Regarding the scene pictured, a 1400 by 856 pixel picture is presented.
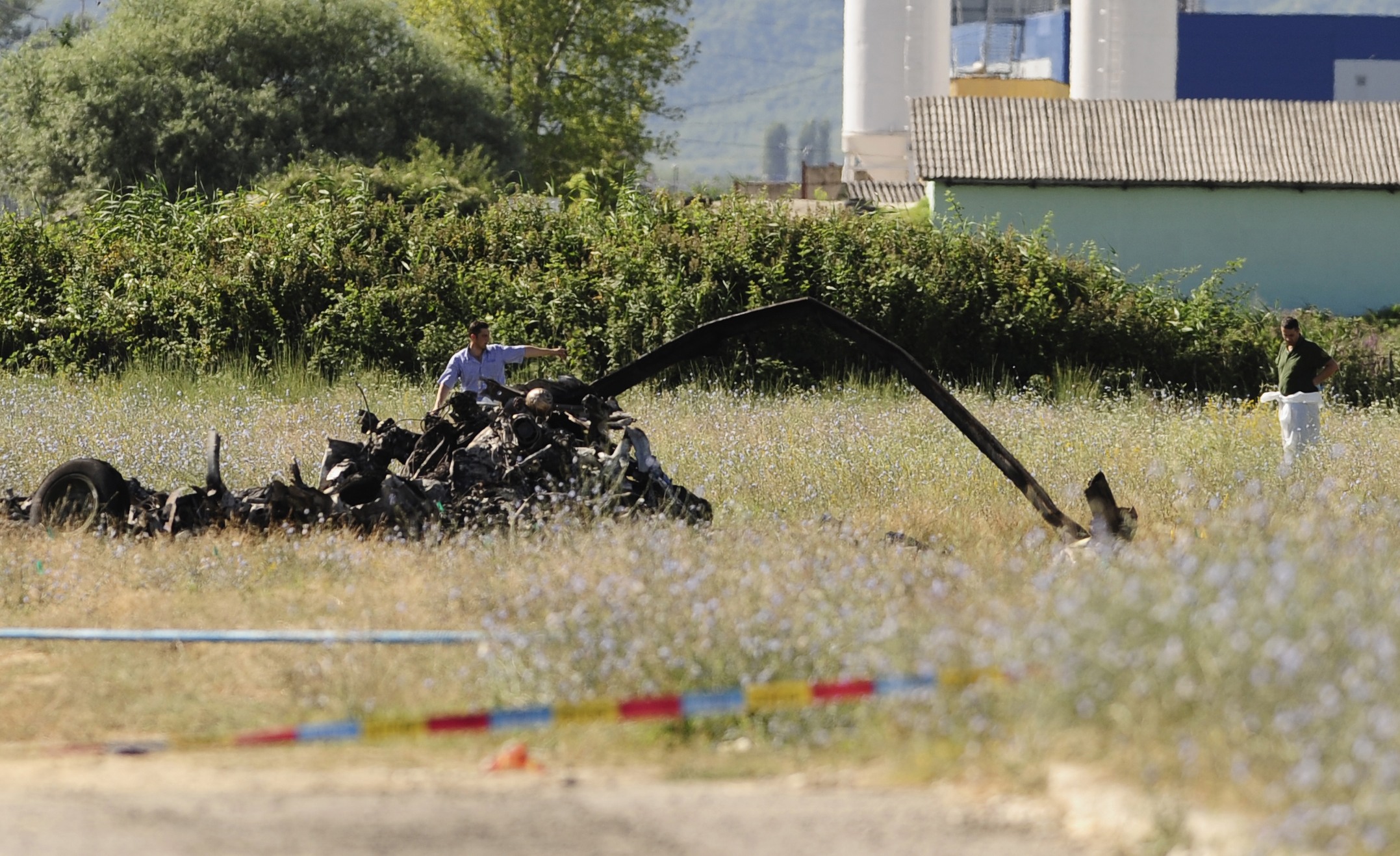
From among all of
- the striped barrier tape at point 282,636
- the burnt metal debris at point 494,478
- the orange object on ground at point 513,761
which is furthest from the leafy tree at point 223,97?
the orange object on ground at point 513,761

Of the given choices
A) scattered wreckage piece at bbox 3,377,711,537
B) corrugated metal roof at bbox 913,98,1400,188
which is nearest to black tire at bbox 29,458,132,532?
scattered wreckage piece at bbox 3,377,711,537

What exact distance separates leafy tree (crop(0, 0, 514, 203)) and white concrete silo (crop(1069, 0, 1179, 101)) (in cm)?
2640

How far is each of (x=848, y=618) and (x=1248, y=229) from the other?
104 feet

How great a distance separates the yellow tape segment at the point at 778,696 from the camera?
5.17 metres

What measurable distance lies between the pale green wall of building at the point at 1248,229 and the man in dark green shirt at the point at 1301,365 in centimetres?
2005

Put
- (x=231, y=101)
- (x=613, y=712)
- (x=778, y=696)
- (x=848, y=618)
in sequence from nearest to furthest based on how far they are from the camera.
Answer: (x=778, y=696) → (x=613, y=712) → (x=848, y=618) → (x=231, y=101)

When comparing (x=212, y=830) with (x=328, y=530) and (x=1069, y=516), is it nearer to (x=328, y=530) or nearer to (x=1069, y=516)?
(x=328, y=530)

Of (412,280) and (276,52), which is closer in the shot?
(412,280)

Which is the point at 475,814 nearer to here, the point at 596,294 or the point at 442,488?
the point at 442,488

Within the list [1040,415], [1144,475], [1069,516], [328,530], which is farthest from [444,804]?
[1040,415]

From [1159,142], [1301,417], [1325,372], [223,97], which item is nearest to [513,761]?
[1301,417]

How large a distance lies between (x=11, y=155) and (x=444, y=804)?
128ft

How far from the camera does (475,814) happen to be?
4672 millimetres

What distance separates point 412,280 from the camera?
22.0m
